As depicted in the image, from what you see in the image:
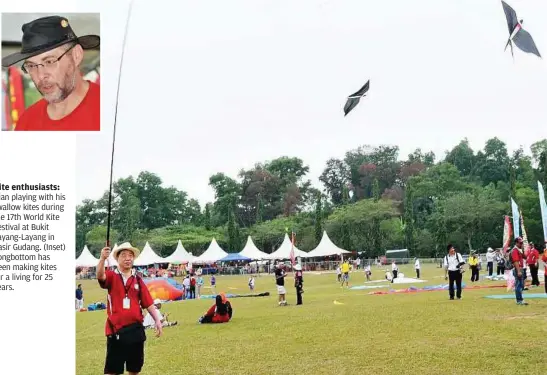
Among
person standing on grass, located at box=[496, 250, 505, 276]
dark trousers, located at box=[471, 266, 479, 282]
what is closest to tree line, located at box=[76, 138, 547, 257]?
person standing on grass, located at box=[496, 250, 505, 276]

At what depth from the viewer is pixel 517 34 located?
10008mm

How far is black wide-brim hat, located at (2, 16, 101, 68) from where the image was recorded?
8.82 meters

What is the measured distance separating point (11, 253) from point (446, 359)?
5593mm

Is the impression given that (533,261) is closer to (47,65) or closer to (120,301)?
(47,65)

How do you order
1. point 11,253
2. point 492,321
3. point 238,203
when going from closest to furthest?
1. point 11,253
2. point 492,321
3. point 238,203

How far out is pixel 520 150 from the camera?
71625 mm

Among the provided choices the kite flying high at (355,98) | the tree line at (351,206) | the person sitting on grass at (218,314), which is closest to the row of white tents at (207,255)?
the tree line at (351,206)

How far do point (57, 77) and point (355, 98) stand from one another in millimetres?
4909

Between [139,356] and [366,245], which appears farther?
[366,245]

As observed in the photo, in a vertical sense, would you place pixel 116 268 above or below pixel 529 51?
below

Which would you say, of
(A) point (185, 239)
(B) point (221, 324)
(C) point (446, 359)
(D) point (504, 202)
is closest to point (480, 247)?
(D) point (504, 202)

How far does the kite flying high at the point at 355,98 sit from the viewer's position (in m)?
11.0

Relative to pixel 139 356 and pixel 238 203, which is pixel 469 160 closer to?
pixel 238 203

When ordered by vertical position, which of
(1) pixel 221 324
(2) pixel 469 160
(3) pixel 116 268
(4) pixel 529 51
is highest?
(2) pixel 469 160
